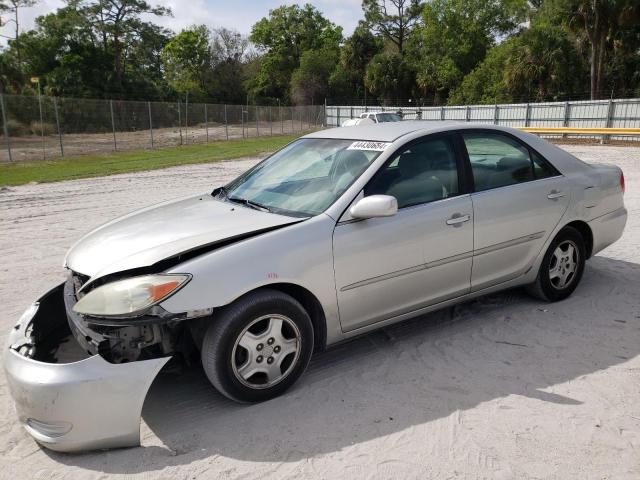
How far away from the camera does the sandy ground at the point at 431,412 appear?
109 inches

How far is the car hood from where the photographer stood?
3195 millimetres

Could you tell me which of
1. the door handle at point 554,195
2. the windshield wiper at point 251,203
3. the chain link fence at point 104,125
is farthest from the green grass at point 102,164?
the door handle at point 554,195

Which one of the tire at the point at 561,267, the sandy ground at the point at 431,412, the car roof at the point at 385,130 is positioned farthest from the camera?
the tire at the point at 561,267

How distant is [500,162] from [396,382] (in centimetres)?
206

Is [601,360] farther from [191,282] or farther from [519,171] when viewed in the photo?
[191,282]

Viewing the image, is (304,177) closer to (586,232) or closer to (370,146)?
(370,146)

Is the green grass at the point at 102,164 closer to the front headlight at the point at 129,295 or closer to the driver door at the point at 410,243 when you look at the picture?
the front headlight at the point at 129,295

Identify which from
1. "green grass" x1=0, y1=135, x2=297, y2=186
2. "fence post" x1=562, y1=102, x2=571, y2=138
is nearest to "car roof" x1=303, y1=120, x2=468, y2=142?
"green grass" x1=0, y1=135, x2=297, y2=186

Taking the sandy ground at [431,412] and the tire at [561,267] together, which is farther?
the tire at [561,267]

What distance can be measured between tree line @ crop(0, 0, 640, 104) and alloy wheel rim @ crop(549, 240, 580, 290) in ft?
101

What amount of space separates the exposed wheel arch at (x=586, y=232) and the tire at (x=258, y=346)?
284 cm

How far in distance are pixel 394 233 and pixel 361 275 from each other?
38 centimetres

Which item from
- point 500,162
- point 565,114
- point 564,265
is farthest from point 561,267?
point 565,114

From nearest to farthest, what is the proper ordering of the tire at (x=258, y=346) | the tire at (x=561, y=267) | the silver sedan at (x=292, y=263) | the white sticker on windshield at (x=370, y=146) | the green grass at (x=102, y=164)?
the silver sedan at (x=292, y=263) < the tire at (x=258, y=346) < the white sticker on windshield at (x=370, y=146) < the tire at (x=561, y=267) < the green grass at (x=102, y=164)
